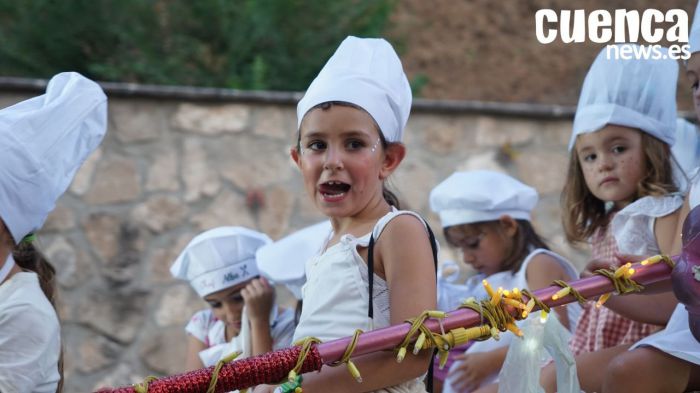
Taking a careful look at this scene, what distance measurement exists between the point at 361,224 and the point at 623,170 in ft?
3.71

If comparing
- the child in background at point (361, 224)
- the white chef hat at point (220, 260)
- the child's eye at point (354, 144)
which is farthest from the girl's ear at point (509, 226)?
the child's eye at point (354, 144)

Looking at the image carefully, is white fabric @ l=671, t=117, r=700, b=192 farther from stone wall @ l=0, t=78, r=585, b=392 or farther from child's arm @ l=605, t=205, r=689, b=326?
stone wall @ l=0, t=78, r=585, b=392

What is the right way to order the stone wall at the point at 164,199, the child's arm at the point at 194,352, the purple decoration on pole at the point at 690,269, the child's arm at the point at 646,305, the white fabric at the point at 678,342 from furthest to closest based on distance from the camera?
the stone wall at the point at 164,199 < the child's arm at the point at 194,352 < the child's arm at the point at 646,305 < the white fabric at the point at 678,342 < the purple decoration on pole at the point at 690,269

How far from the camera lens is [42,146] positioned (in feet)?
9.82

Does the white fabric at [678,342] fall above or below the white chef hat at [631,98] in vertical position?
below

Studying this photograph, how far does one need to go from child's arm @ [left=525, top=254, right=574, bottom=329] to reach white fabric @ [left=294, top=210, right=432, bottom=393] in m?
1.37

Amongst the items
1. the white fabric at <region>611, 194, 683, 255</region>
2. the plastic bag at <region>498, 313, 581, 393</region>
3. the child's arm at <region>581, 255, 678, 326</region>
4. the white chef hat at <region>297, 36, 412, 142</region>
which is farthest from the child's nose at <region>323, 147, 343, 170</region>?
the white fabric at <region>611, 194, 683, 255</region>

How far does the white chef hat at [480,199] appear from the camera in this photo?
14.0 feet

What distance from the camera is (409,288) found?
2471 millimetres

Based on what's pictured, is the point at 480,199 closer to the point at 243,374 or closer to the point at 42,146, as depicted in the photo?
the point at 42,146

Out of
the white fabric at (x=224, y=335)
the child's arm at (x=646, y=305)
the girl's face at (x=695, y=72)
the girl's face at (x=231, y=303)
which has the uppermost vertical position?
the girl's face at (x=695, y=72)

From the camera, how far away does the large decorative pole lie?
7.13 feet

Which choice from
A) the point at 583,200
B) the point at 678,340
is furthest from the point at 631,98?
the point at 678,340

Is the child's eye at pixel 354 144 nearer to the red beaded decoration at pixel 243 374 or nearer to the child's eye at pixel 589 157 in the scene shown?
the red beaded decoration at pixel 243 374
